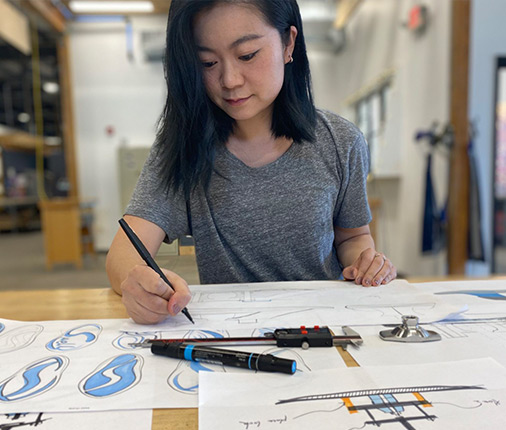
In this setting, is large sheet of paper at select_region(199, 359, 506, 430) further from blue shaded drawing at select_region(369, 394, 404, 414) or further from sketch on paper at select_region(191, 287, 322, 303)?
sketch on paper at select_region(191, 287, 322, 303)

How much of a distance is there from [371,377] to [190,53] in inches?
21.8

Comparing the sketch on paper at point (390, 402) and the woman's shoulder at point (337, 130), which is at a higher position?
the woman's shoulder at point (337, 130)

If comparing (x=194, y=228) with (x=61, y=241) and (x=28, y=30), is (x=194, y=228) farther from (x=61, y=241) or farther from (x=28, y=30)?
(x=28, y=30)

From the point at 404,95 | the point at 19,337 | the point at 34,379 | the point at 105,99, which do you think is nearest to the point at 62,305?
the point at 19,337

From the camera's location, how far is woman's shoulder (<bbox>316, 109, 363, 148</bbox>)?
87cm

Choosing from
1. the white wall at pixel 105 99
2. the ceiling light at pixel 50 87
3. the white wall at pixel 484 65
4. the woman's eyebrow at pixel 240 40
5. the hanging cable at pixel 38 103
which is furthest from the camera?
the ceiling light at pixel 50 87

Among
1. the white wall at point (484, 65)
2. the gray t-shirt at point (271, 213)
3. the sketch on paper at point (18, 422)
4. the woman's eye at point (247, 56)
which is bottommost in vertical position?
→ the sketch on paper at point (18, 422)

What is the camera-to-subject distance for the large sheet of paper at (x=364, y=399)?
0.33 meters

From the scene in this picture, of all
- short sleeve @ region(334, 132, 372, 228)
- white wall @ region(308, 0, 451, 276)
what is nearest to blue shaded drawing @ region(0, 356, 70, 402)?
short sleeve @ region(334, 132, 372, 228)

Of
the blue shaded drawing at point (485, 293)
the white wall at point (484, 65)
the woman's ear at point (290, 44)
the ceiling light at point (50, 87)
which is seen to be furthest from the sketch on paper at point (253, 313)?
the ceiling light at point (50, 87)

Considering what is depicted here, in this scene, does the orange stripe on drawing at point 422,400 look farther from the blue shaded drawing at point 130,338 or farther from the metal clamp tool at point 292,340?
the blue shaded drawing at point 130,338

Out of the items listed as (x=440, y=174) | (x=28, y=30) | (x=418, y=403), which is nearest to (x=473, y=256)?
(x=440, y=174)

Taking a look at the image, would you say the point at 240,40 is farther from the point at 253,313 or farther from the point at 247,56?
the point at 253,313

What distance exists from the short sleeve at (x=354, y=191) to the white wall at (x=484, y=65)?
1726 millimetres
